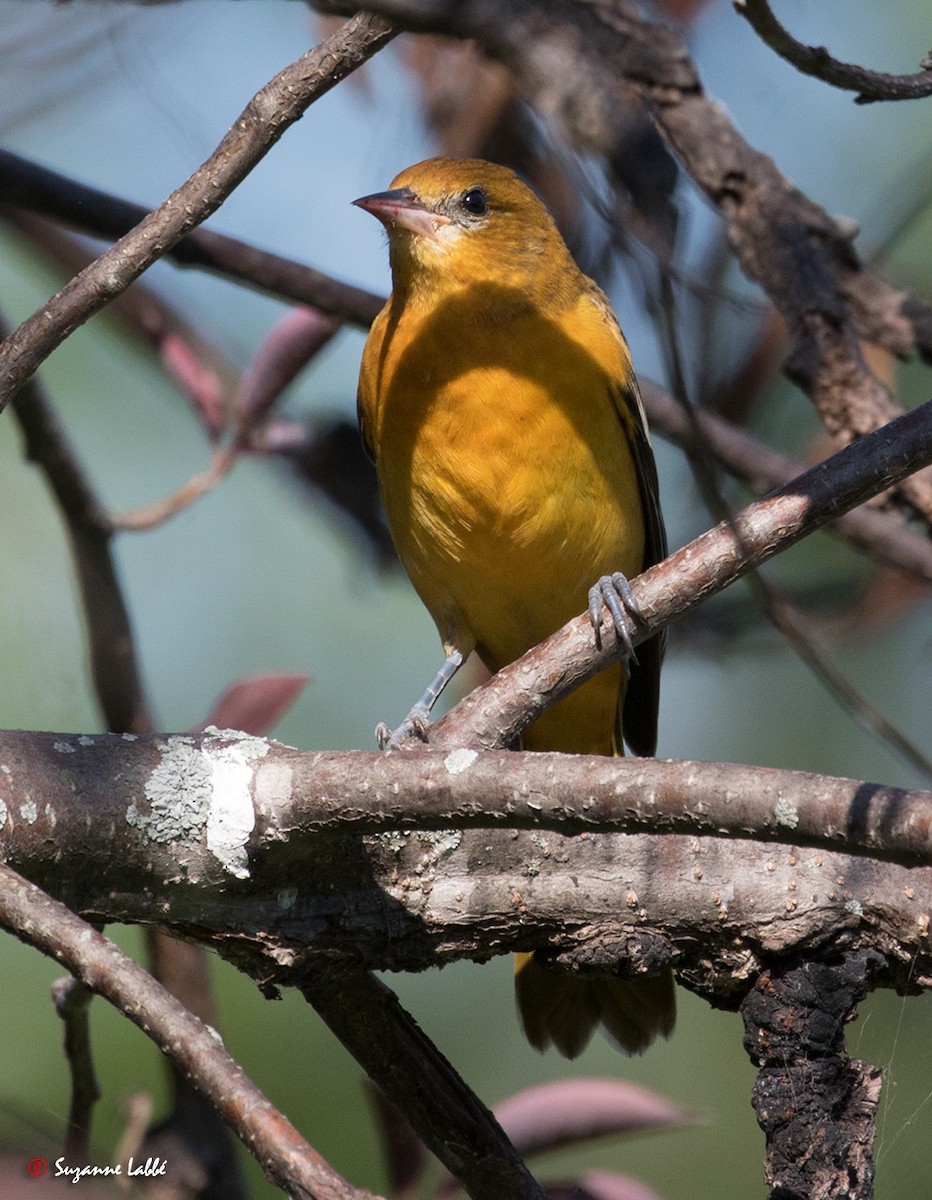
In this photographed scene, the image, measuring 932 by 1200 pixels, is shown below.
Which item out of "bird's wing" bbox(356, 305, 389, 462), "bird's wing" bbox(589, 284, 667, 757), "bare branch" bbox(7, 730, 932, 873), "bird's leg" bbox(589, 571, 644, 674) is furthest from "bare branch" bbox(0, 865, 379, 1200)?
"bird's wing" bbox(356, 305, 389, 462)

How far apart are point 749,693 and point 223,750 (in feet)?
16.8

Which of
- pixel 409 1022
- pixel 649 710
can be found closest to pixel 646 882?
pixel 409 1022

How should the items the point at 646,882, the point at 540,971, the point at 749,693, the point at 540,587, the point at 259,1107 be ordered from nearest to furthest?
the point at 259,1107, the point at 646,882, the point at 540,971, the point at 540,587, the point at 749,693

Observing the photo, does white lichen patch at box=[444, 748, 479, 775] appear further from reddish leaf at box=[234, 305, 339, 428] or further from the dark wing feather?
reddish leaf at box=[234, 305, 339, 428]

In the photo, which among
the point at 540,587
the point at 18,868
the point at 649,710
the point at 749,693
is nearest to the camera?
the point at 18,868

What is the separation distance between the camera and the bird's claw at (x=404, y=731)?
11.1 ft

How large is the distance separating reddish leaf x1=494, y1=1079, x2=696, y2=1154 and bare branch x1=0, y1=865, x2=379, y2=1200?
1464 millimetres

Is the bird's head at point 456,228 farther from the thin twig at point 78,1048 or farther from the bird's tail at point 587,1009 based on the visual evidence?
the thin twig at point 78,1048

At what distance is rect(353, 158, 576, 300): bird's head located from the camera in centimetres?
387

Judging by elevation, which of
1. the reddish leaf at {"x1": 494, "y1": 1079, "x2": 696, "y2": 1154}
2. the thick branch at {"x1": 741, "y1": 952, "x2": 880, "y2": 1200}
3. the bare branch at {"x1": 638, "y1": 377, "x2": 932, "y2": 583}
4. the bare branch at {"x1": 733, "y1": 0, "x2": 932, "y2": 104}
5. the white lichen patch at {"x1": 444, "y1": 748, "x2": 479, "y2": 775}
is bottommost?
the thick branch at {"x1": 741, "y1": 952, "x2": 880, "y2": 1200}

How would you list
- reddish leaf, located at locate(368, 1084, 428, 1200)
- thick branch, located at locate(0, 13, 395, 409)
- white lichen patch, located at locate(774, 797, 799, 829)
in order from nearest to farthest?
1. white lichen patch, located at locate(774, 797, 799, 829)
2. thick branch, located at locate(0, 13, 395, 409)
3. reddish leaf, located at locate(368, 1084, 428, 1200)

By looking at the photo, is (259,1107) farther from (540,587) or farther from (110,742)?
(540,587)

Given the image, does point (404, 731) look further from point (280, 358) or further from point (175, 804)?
point (175, 804)

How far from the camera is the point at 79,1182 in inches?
87.2
